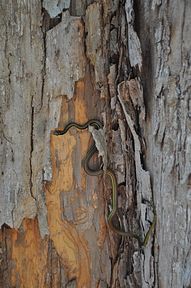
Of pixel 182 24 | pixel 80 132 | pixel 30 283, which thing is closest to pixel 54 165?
pixel 80 132

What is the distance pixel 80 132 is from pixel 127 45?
301mm

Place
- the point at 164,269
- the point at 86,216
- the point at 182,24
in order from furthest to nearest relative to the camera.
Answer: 1. the point at 86,216
2. the point at 164,269
3. the point at 182,24

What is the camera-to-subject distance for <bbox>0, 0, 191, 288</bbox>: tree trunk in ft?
4.04

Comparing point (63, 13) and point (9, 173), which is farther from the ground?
point (63, 13)

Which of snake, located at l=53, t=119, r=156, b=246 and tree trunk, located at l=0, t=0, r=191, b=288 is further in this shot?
snake, located at l=53, t=119, r=156, b=246

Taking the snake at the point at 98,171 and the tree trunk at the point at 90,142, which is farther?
the snake at the point at 98,171

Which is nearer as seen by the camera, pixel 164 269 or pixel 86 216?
pixel 164 269

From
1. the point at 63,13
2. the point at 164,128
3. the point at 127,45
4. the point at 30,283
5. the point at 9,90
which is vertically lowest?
the point at 30,283

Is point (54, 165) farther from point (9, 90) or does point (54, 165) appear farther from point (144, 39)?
point (144, 39)

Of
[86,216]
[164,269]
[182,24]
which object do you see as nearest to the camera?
[182,24]

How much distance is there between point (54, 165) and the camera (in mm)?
1369

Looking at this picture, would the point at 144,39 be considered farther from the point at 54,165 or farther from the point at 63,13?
the point at 54,165

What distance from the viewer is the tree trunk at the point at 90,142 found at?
1230 mm

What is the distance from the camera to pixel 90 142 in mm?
1375
